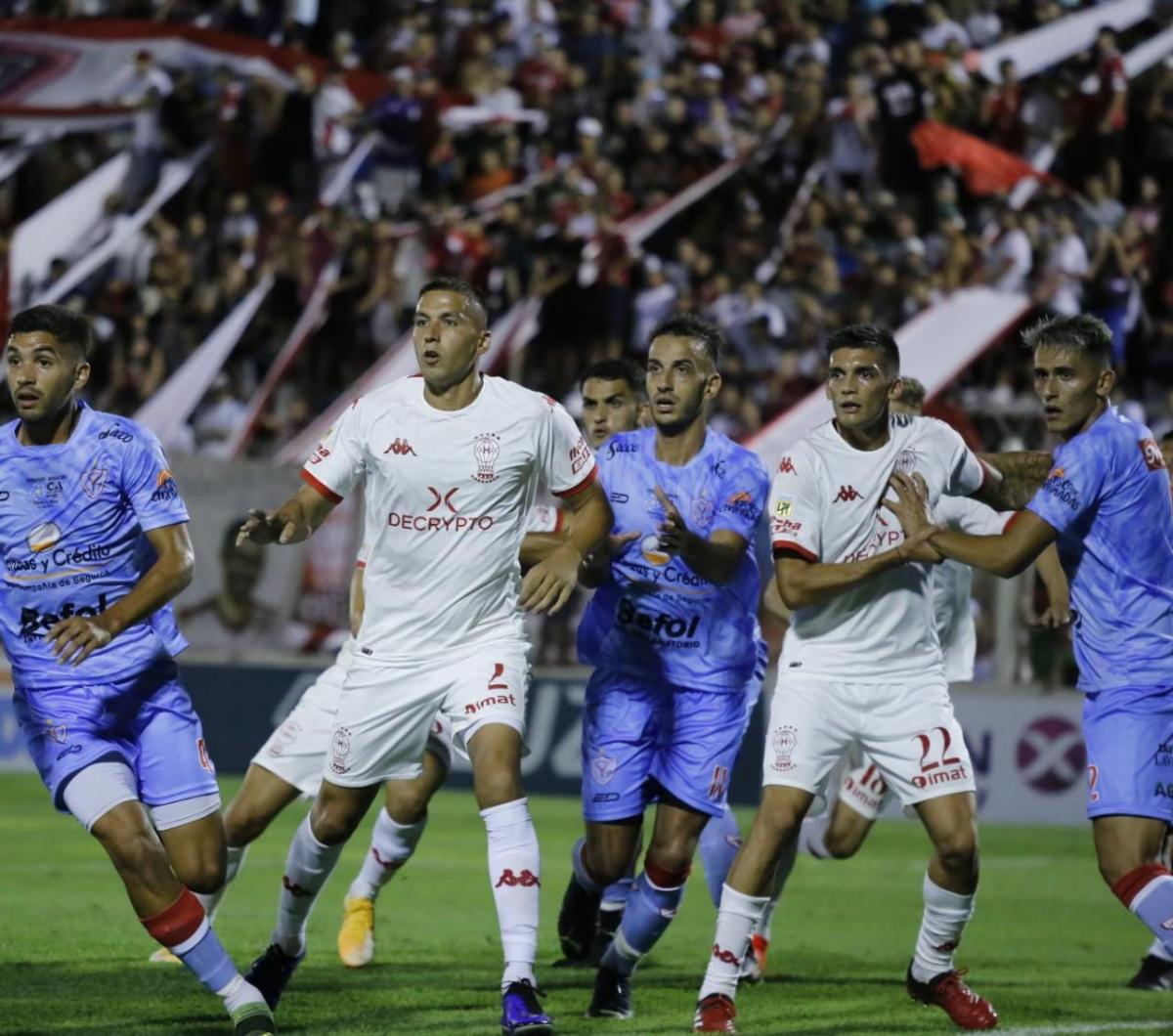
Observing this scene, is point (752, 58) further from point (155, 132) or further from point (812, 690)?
A: point (812, 690)

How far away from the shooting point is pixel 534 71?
23.0 m

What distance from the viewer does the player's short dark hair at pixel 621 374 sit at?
30.9 ft

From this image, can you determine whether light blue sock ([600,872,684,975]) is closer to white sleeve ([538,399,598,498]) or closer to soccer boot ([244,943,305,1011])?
soccer boot ([244,943,305,1011])

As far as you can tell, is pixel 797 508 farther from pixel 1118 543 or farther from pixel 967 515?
pixel 967 515

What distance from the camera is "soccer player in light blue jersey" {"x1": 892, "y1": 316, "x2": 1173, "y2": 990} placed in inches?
285

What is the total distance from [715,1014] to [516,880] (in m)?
0.94

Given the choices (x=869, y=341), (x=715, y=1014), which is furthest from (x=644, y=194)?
(x=715, y=1014)

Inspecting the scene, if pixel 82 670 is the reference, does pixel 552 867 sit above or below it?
below

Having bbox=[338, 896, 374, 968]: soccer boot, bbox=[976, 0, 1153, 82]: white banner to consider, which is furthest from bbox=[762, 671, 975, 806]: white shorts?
bbox=[976, 0, 1153, 82]: white banner

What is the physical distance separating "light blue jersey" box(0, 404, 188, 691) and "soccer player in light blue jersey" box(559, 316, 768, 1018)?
1.86 meters

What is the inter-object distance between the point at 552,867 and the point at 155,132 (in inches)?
482

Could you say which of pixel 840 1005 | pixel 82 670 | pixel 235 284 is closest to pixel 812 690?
pixel 840 1005

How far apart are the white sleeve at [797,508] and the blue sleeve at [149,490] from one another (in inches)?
84.8

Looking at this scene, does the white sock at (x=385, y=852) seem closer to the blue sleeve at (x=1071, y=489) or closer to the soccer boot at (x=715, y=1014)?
the soccer boot at (x=715, y=1014)
